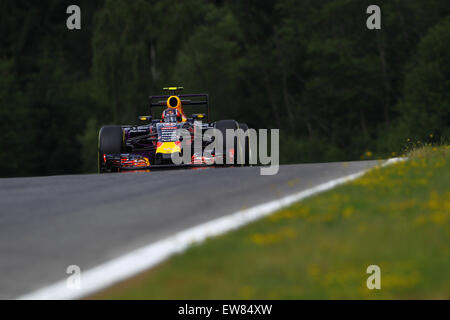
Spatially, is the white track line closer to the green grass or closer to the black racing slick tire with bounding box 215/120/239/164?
the green grass

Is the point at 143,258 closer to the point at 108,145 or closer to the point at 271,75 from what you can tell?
the point at 108,145

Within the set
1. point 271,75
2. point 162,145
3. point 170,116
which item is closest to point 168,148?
point 162,145

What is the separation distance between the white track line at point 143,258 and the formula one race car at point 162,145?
26.5ft

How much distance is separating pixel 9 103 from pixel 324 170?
51.4 metres

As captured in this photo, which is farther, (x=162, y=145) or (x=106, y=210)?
(x=162, y=145)

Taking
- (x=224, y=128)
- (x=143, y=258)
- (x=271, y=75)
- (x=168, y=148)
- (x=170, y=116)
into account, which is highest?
(x=271, y=75)

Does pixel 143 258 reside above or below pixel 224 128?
below

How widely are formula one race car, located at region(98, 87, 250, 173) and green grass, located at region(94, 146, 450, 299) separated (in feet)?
26.2

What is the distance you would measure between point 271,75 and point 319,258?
2074 inches

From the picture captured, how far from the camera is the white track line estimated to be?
20.4 feet

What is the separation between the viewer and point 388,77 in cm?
5206

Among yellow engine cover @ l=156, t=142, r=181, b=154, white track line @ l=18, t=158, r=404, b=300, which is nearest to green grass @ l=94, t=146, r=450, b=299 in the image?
white track line @ l=18, t=158, r=404, b=300

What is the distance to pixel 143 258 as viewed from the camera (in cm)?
663
